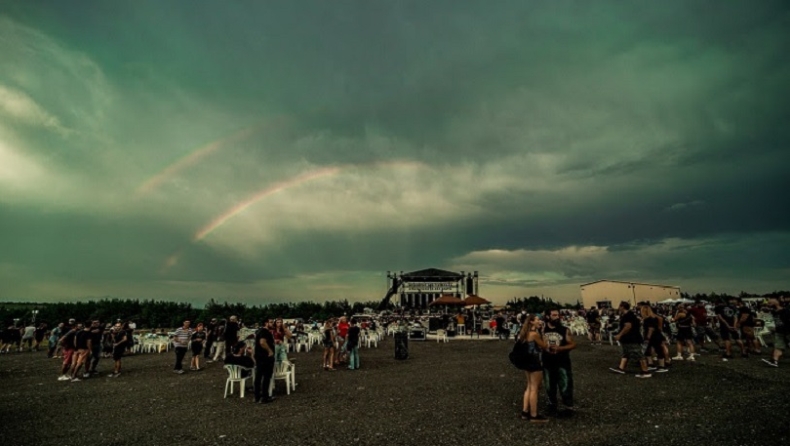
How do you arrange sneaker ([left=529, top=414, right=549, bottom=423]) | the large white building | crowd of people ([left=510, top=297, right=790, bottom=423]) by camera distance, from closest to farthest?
crowd of people ([left=510, top=297, right=790, bottom=423]), sneaker ([left=529, top=414, right=549, bottom=423]), the large white building

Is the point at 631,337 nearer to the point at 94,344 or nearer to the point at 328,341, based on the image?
the point at 328,341

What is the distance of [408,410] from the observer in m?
8.06

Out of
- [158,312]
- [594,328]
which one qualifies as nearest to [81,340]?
[594,328]

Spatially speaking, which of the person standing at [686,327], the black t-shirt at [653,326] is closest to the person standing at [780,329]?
the person standing at [686,327]

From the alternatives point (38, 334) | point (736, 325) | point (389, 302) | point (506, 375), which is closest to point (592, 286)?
point (389, 302)

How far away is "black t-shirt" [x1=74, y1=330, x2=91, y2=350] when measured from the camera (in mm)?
12844

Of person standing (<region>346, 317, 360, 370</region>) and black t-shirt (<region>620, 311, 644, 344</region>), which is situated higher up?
black t-shirt (<region>620, 311, 644, 344</region>)

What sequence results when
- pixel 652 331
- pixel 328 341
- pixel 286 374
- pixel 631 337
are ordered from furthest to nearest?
pixel 328 341
pixel 652 331
pixel 631 337
pixel 286 374

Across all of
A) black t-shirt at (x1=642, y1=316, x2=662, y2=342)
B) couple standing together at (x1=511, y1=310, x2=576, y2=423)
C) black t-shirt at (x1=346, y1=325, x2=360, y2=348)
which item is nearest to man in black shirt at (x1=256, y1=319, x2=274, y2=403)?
black t-shirt at (x1=346, y1=325, x2=360, y2=348)

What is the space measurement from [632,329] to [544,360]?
4.71 m

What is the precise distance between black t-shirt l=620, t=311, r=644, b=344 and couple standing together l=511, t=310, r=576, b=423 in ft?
12.2

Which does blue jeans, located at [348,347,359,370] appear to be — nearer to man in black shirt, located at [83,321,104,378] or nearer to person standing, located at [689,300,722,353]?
man in black shirt, located at [83,321,104,378]

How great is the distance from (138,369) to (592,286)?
5378cm

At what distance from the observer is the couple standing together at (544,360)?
662cm
